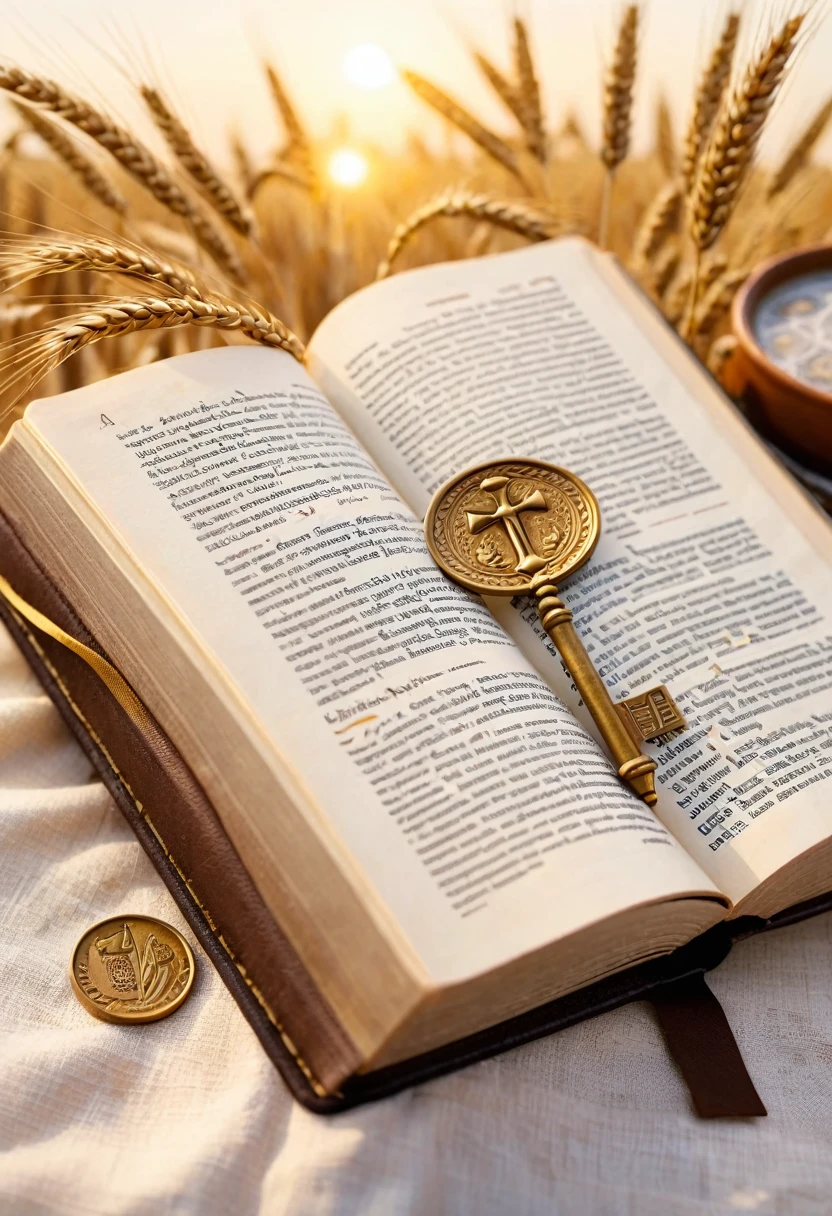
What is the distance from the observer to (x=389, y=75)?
269 cm

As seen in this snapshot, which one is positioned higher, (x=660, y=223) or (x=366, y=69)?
(x=366, y=69)

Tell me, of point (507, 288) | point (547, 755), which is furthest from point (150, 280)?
point (547, 755)

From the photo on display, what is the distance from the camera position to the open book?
3.32ft

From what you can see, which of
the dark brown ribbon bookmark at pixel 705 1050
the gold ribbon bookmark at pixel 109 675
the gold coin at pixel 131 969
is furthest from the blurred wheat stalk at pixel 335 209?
the dark brown ribbon bookmark at pixel 705 1050

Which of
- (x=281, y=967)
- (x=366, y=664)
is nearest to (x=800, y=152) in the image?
(x=366, y=664)

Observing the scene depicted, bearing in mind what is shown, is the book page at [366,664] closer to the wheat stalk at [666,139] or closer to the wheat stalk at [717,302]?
the wheat stalk at [717,302]

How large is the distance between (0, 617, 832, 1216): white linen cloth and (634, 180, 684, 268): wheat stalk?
4.73 ft

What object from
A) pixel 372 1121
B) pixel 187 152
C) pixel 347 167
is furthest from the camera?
pixel 347 167

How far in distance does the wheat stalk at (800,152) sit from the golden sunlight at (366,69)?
100 centimetres

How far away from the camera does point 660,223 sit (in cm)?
203

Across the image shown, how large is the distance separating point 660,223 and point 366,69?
3.58 feet

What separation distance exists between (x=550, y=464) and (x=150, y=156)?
92 cm

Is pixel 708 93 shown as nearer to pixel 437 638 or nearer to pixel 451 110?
pixel 451 110

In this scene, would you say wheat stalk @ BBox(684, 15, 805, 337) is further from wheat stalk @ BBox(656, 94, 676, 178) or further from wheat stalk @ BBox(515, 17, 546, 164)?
wheat stalk @ BBox(656, 94, 676, 178)
